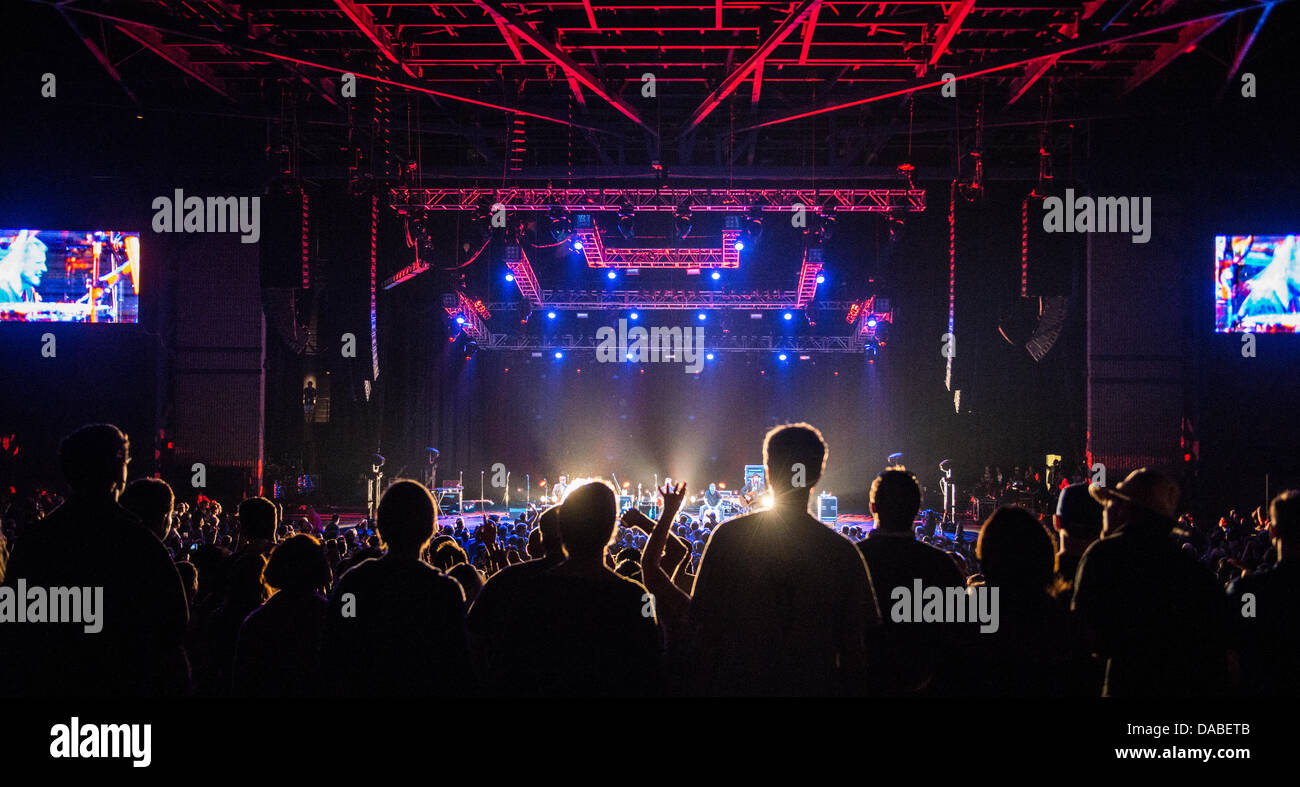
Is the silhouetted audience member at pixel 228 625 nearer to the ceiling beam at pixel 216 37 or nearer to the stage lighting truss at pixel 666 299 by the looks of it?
the ceiling beam at pixel 216 37

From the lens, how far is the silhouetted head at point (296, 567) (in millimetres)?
2678

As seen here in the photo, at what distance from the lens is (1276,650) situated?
8.86 ft

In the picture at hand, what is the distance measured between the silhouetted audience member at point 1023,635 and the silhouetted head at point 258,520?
301 centimetres

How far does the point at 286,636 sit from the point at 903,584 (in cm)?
209

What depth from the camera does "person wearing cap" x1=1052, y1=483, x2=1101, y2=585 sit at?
3277mm

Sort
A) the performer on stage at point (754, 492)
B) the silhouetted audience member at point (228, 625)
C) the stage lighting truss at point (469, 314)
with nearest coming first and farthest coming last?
the silhouetted audience member at point (228, 625) < the performer on stage at point (754, 492) < the stage lighting truss at point (469, 314)

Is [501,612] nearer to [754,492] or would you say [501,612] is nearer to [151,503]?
[151,503]

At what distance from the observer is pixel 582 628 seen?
7.43 feet

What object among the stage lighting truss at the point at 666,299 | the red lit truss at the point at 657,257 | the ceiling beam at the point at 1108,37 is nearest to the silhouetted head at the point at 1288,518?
the ceiling beam at the point at 1108,37

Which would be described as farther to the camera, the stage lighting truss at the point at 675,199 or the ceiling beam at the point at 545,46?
the stage lighting truss at the point at 675,199

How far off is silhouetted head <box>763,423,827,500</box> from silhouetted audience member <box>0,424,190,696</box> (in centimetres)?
205

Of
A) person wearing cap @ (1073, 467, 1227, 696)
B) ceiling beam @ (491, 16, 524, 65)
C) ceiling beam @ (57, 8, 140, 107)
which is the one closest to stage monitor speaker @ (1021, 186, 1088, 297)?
ceiling beam @ (491, 16, 524, 65)

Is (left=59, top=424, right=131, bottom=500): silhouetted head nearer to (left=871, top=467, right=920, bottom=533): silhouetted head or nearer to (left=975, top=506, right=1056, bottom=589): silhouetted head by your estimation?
(left=871, top=467, right=920, bottom=533): silhouetted head

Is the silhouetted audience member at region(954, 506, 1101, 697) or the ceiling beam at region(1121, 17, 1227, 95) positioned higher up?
the ceiling beam at region(1121, 17, 1227, 95)
